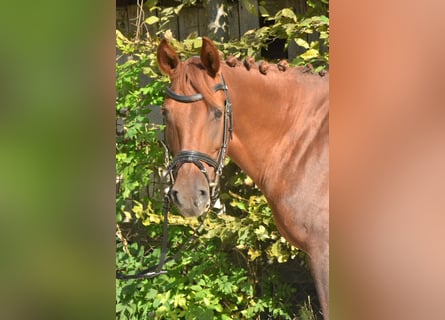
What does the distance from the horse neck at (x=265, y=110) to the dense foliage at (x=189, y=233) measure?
0.58m

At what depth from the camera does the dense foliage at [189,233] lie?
2.49 meters

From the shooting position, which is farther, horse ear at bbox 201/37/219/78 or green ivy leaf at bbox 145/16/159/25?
green ivy leaf at bbox 145/16/159/25

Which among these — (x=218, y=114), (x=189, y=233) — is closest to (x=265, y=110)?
(x=218, y=114)

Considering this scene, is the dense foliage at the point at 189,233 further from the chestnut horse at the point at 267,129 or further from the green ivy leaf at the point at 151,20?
the chestnut horse at the point at 267,129

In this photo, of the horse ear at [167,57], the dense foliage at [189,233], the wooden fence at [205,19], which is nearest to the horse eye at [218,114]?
the horse ear at [167,57]

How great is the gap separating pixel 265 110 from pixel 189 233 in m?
0.94

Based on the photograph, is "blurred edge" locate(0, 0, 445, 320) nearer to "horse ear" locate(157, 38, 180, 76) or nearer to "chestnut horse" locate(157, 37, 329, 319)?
"chestnut horse" locate(157, 37, 329, 319)
